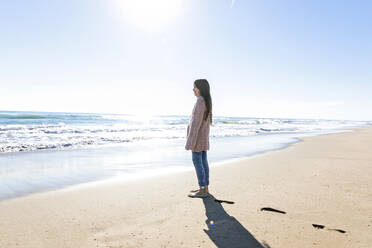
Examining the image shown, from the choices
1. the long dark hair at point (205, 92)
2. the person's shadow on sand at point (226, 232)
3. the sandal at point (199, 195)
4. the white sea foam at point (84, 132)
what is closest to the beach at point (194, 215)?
the person's shadow on sand at point (226, 232)

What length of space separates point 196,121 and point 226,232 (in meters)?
1.67

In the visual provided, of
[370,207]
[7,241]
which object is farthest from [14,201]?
[370,207]

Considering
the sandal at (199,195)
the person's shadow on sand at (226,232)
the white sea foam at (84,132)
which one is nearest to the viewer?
the person's shadow on sand at (226,232)

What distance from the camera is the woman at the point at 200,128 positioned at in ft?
11.9

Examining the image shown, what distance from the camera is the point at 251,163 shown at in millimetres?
6402

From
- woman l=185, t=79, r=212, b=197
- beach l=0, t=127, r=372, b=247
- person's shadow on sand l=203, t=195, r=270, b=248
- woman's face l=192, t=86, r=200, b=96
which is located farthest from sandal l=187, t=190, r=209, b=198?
woman's face l=192, t=86, r=200, b=96

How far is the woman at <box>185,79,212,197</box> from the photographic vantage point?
11.9ft

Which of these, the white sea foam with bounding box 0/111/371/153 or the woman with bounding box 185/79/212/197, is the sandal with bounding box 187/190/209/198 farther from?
the white sea foam with bounding box 0/111/371/153

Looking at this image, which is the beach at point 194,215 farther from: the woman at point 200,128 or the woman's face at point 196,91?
the woman's face at point 196,91

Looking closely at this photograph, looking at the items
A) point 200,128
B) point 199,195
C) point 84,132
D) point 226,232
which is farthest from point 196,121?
point 84,132

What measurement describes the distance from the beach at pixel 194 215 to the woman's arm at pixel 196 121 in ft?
2.84

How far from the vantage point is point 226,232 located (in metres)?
2.43

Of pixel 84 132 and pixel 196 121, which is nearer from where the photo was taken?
pixel 196 121

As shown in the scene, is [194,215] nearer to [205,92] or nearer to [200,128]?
[200,128]
